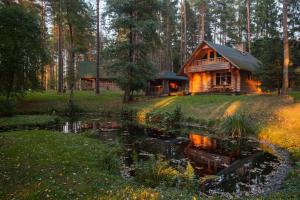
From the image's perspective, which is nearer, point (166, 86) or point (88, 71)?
point (166, 86)

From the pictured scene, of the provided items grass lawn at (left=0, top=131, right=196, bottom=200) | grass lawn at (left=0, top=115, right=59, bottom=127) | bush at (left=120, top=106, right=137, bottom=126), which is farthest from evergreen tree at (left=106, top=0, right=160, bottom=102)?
grass lawn at (left=0, top=131, right=196, bottom=200)

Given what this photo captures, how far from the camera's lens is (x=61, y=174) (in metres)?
7.82

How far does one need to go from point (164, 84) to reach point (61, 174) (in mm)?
34255

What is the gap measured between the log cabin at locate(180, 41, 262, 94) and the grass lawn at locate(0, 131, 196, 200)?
72.6 ft

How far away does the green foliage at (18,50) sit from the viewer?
21875mm

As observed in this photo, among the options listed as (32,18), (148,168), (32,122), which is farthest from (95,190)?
(32,18)

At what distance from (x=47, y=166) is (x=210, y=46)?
→ 26589 mm

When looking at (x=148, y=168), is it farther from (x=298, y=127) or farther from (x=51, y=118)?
(x=51, y=118)

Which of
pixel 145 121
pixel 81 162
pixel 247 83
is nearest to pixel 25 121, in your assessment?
pixel 145 121

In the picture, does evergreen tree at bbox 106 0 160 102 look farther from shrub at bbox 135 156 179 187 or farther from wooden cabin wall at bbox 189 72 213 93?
shrub at bbox 135 156 179 187

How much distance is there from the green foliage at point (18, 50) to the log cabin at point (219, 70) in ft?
60.1

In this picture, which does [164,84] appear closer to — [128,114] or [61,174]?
[128,114]

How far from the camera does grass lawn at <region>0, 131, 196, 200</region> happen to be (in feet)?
20.9

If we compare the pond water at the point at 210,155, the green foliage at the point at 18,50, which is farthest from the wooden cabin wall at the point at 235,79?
the green foliage at the point at 18,50
